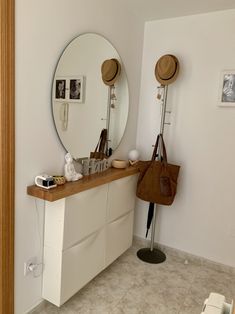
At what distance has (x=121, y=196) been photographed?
2201 millimetres

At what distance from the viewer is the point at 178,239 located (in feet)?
8.32

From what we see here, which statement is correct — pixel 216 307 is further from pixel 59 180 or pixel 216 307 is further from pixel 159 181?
pixel 159 181

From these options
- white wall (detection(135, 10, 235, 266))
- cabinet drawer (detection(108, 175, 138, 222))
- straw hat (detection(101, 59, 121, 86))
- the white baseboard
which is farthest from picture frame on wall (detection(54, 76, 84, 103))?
the white baseboard

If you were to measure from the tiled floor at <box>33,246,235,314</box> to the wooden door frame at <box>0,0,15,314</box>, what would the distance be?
1.26 feet

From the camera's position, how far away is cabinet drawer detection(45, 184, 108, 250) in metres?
1.59

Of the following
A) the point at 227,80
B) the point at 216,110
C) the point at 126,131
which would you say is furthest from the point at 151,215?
the point at 227,80

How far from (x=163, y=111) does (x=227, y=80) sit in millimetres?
568

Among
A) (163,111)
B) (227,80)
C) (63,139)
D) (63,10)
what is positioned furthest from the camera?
(163,111)

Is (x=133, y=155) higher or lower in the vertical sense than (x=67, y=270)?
higher

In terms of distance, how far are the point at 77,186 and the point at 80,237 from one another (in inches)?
15.0

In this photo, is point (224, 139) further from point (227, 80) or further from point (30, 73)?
point (30, 73)

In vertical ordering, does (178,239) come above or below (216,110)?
below

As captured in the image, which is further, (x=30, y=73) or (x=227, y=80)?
(x=227, y=80)

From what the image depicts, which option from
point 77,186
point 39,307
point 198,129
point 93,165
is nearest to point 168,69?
point 198,129
